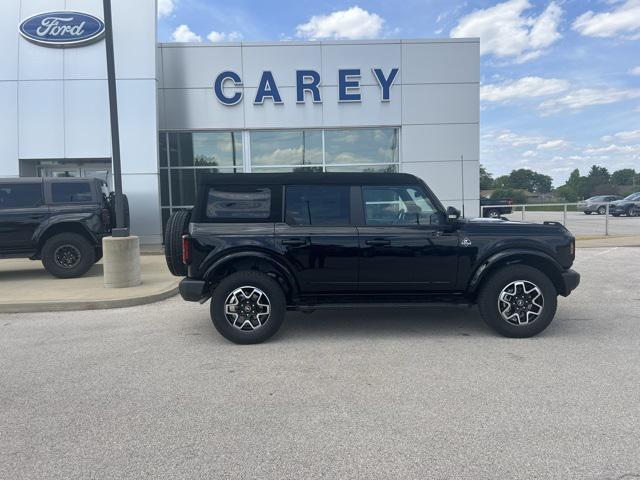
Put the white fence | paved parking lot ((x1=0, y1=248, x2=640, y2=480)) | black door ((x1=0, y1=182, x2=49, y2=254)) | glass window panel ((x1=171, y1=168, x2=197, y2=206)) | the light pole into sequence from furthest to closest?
the white fence, glass window panel ((x1=171, y1=168, x2=197, y2=206)), black door ((x1=0, y1=182, x2=49, y2=254)), the light pole, paved parking lot ((x1=0, y1=248, x2=640, y2=480))

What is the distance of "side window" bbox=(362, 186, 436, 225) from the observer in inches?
212

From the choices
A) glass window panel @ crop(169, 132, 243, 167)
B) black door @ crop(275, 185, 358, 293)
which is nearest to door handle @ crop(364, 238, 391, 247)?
black door @ crop(275, 185, 358, 293)

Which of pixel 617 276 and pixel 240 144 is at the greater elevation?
pixel 240 144

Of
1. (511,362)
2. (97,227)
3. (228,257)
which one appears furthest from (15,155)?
(511,362)

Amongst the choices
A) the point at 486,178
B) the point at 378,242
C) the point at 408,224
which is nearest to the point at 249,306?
the point at 378,242

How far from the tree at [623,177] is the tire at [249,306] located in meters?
99.2

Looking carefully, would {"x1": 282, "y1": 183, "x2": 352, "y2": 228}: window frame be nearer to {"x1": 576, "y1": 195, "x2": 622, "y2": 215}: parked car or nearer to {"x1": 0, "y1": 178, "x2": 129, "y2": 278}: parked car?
{"x1": 0, "y1": 178, "x2": 129, "y2": 278}: parked car

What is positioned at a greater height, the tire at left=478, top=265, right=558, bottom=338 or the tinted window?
the tinted window

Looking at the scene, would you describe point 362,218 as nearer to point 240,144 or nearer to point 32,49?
point 240,144

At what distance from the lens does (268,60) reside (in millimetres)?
14109

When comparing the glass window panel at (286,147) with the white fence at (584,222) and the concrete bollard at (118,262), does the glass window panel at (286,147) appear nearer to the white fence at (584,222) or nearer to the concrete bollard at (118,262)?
the white fence at (584,222)

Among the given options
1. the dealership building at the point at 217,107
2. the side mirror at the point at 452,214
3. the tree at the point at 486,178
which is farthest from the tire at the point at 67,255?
the tree at the point at 486,178

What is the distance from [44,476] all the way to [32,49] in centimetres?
1345

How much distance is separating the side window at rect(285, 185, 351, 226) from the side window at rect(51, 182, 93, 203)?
5.74 meters
